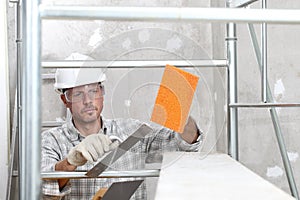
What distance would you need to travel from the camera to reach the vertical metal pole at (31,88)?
1.97ft

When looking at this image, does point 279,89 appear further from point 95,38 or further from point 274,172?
point 95,38

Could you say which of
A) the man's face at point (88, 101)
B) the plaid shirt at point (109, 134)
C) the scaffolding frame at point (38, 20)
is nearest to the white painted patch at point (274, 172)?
the plaid shirt at point (109, 134)

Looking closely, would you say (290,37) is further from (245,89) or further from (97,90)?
(97,90)

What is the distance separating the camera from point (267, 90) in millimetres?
1549

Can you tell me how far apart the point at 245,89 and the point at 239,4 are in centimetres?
98

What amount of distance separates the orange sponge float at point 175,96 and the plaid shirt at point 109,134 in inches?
5.8

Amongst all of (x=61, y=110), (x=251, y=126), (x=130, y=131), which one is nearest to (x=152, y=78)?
(x=130, y=131)

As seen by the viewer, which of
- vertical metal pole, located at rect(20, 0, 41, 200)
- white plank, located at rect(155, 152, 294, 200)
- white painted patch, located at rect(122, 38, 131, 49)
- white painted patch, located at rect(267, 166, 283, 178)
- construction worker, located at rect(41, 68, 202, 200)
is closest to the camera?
vertical metal pole, located at rect(20, 0, 41, 200)

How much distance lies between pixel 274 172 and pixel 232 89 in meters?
0.84

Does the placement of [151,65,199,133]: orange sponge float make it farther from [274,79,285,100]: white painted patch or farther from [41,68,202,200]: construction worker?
[274,79,285,100]: white painted patch

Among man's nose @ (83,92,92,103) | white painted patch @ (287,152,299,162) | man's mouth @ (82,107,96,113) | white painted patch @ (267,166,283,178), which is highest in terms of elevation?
man's nose @ (83,92,92,103)

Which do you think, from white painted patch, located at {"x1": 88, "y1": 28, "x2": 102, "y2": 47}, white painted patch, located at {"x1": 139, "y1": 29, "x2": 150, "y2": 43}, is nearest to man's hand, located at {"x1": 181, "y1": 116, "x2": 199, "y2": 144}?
white painted patch, located at {"x1": 139, "y1": 29, "x2": 150, "y2": 43}

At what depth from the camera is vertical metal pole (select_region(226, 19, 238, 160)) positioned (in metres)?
1.56

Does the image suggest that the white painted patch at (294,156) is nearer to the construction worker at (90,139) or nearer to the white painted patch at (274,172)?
the white painted patch at (274,172)
